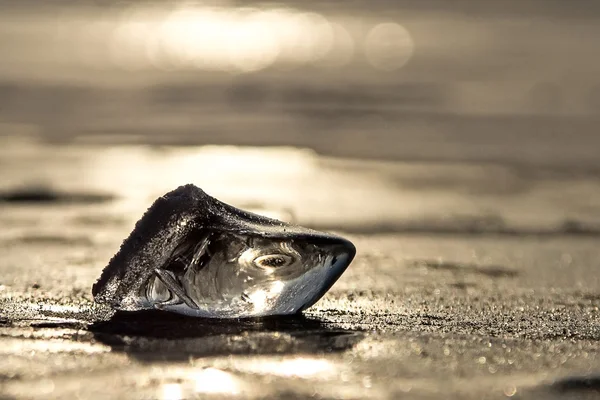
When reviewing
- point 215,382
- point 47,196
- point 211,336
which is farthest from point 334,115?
point 215,382

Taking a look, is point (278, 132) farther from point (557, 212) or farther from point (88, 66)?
point (88, 66)

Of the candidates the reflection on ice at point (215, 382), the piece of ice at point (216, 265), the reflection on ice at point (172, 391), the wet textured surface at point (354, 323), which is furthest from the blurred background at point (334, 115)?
the reflection on ice at point (172, 391)

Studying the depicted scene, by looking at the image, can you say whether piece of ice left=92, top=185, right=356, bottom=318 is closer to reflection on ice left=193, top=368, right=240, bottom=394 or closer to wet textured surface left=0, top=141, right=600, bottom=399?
wet textured surface left=0, top=141, right=600, bottom=399

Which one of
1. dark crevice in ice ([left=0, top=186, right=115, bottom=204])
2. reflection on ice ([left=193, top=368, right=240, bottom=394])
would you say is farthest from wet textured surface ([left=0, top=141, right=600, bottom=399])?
dark crevice in ice ([left=0, top=186, right=115, bottom=204])

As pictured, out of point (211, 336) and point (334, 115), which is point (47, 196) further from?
point (334, 115)

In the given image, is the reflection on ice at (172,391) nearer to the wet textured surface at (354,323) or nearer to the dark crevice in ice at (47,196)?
the wet textured surface at (354,323)
